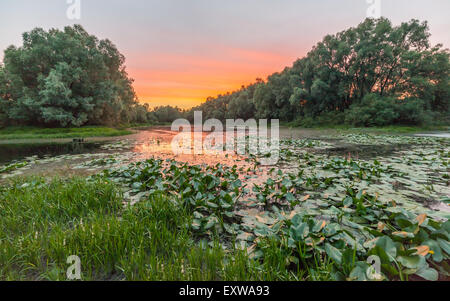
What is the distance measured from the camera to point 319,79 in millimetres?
25562

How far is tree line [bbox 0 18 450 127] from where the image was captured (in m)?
18.1

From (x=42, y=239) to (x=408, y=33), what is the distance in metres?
35.5

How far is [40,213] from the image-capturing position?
1866 mm

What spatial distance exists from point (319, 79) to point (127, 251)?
30134mm

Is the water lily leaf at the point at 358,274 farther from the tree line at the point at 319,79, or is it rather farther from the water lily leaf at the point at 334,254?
the tree line at the point at 319,79

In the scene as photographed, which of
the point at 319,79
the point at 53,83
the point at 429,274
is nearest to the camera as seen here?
the point at 429,274

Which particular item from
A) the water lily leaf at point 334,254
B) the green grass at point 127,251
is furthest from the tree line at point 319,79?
the water lily leaf at point 334,254

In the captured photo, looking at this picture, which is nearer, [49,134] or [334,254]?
[334,254]

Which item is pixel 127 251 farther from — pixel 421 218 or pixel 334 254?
pixel 421 218

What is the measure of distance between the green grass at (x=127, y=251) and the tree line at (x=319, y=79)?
68.7ft

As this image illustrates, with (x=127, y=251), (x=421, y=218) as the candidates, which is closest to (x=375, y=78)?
(x=421, y=218)

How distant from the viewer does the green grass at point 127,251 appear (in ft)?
3.59
